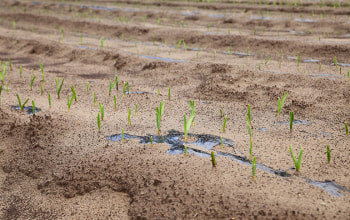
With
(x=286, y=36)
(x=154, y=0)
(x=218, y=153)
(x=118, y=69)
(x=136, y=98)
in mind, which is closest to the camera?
(x=218, y=153)

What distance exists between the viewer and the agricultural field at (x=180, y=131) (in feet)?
5.60

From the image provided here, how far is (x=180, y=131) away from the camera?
8.01 feet

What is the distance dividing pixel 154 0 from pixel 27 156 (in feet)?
27.3

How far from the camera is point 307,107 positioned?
287cm

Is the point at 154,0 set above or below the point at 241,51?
above

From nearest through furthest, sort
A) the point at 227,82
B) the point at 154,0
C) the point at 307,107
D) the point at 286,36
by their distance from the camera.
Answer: the point at 307,107 → the point at 227,82 → the point at 286,36 → the point at 154,0

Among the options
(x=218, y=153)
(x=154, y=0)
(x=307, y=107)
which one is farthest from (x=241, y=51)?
(x=154, y=0)

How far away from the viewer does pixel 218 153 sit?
2096 millimetres

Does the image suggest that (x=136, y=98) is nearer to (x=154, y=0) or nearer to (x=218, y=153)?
(x=218, y=153)

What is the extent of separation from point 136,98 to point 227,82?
2.99 ft

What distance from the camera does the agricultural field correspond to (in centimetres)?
171

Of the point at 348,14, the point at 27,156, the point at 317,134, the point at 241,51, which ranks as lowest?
the point at 27,156

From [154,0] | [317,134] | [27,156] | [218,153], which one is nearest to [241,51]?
[317,134]

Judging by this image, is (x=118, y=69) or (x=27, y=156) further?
(x=118, y=69)
